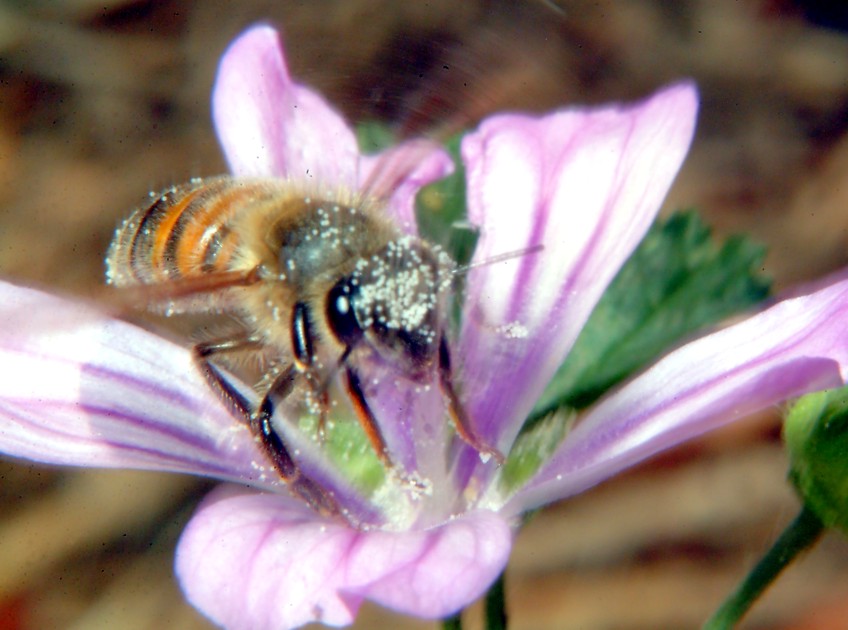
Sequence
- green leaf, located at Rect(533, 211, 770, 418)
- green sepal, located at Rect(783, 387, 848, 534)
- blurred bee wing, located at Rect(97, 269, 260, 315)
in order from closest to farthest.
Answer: blurred bee wing, located at Rect(97, 269, 260, 315), green sepal, located at Rect(783, 387, 848, 534), green leaf, located at Rect(533, 211, 770, 418)

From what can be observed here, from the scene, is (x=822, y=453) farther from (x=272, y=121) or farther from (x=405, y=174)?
(x=272, y=121)

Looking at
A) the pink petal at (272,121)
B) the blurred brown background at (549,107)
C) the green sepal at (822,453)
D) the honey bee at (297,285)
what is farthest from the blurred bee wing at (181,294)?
the blurred brown background at (549,107)

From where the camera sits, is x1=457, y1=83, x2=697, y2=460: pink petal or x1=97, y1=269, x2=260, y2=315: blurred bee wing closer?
x1=97, y1=269, x2=260, y2=315: blurred bee wing

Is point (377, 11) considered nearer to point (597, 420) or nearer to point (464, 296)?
point (464, 296)

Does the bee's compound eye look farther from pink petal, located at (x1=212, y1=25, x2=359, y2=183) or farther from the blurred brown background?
the blurred brown background

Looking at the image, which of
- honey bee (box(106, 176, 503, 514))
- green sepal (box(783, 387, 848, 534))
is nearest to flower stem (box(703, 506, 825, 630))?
green sepal (box(783, 387, 848, 534))

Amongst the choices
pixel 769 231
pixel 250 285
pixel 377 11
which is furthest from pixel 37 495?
pixel 769 231
